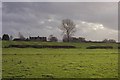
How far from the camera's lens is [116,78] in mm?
17594

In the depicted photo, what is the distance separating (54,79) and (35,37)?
150 metres

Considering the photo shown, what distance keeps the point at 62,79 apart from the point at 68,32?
449 feet

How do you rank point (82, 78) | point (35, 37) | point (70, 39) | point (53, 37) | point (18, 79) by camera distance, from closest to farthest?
point (18, 79) < point (82, 78) < point (70, 39) < point (35, 37) < point (53, 37)

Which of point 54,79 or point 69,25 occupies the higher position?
point 69,25

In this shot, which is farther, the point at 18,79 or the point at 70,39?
the point at 70,39

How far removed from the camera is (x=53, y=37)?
181 metres

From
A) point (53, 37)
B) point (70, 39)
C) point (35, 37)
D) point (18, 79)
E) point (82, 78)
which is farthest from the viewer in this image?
point (53, 37)

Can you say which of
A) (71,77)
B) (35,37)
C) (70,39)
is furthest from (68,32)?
(71,77)

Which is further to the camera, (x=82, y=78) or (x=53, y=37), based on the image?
(x=53, y=37)

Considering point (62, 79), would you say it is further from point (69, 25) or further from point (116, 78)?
point (69, 25)

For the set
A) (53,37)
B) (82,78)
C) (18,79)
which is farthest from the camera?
(53,37)

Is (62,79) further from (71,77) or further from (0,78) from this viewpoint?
(0,78)

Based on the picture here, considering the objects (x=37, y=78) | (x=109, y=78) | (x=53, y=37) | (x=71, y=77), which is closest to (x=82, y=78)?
(x=71, y=77)

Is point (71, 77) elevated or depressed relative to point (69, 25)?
depressed
